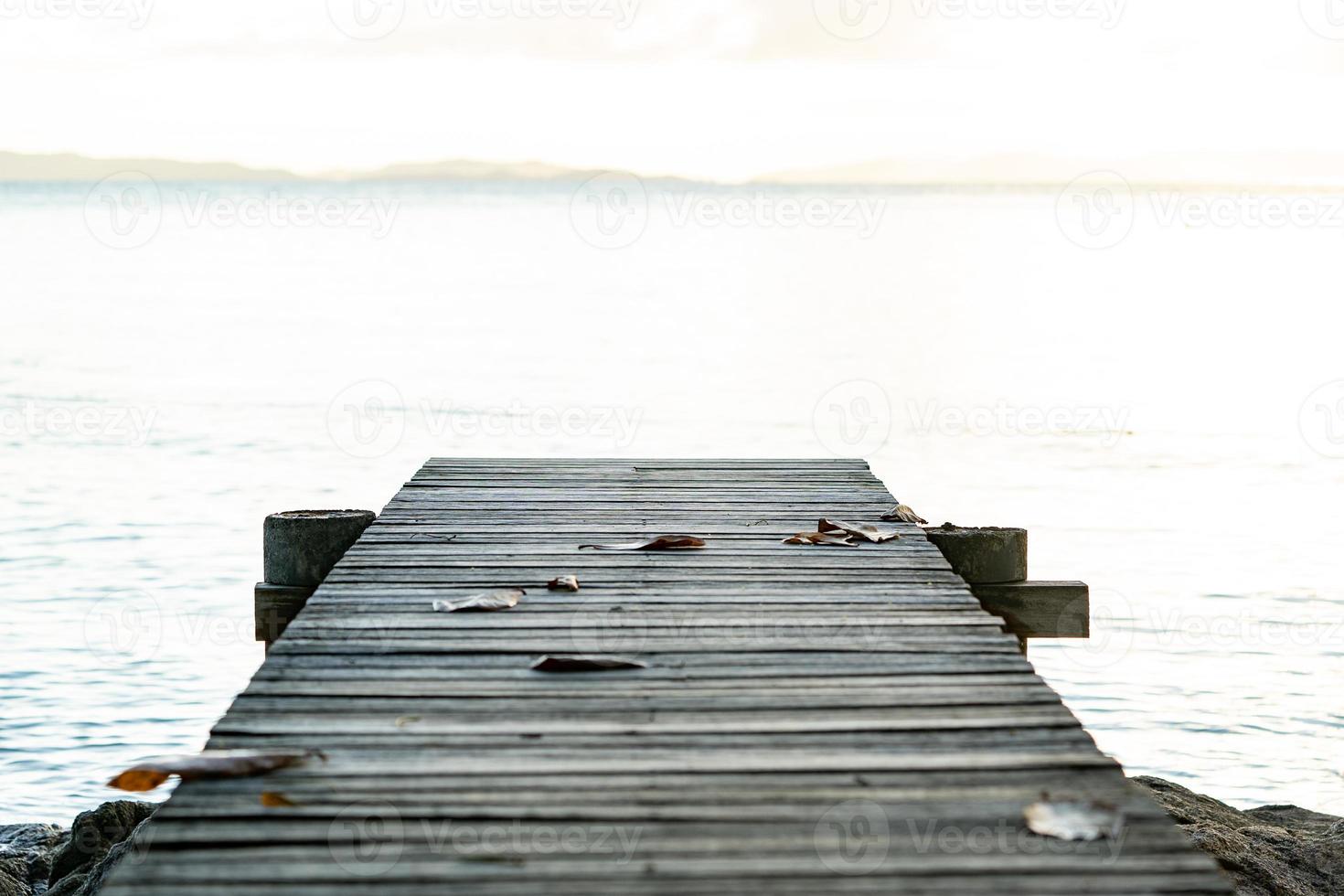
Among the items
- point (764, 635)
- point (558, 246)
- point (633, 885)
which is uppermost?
point (558, 246)

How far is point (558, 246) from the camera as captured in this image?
8456 centimetres

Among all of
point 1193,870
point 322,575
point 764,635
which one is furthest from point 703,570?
point 1193,870

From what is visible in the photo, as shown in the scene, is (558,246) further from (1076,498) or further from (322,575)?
(322,575)

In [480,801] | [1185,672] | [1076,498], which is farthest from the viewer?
[1076,498]

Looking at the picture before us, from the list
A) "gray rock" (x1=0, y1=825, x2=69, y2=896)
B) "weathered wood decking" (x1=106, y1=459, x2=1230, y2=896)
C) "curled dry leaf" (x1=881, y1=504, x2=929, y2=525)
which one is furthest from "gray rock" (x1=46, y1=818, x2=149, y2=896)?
"curled dry leaf" (x1=881, y1=504, x2=929, y2=525)

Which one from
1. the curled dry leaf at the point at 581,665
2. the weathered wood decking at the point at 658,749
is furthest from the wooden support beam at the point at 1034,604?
the curled dry leaf at the point at 581,665

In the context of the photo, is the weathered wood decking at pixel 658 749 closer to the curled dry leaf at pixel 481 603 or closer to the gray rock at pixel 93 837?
the curled dry leaf at pixel 481 603

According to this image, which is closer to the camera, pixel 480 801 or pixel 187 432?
pixel 480 801

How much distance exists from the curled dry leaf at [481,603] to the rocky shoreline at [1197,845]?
2428mm

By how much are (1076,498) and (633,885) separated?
1675cm

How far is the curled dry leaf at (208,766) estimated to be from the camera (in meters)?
3.61

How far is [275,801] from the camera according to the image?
11.4 ft

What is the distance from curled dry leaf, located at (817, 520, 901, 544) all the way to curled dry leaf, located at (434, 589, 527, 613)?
1782 mm

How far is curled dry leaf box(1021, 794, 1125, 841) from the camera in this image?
3316mm
